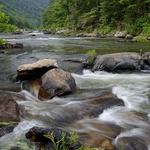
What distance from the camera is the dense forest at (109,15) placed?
39.7 metres

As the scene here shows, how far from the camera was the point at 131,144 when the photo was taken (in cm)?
765

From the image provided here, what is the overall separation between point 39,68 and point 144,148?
6.39m

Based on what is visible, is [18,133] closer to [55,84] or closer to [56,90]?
[56,90]

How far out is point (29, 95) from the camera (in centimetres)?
1193

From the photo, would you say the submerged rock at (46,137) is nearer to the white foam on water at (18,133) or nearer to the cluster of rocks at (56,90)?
the cluster of rocks at (56,90)

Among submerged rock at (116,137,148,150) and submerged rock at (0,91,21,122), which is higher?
submerged rock at (0,91,21,122)

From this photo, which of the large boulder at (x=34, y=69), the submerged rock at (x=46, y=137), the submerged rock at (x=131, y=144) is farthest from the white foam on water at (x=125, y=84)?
the submerged rock at (x=46, y=137)

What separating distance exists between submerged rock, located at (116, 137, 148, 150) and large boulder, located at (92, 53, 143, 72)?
827 centimetres

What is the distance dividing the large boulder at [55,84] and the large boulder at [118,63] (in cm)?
392

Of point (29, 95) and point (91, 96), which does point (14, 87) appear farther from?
point (91, 96)

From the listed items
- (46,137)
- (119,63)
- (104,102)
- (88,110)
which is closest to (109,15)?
(119,63)

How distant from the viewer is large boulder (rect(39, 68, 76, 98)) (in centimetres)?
1170

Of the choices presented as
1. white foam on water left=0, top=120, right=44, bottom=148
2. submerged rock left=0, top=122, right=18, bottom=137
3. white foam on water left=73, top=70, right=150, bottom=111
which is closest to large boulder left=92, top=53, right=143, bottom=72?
white foam on water left=73, top=70, right=150, bottom=111

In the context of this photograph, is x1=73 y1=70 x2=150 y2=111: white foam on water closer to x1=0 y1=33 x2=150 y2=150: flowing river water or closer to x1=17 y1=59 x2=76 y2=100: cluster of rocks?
x1=0 y1=33 x2=150 y2=150: flowing river water
